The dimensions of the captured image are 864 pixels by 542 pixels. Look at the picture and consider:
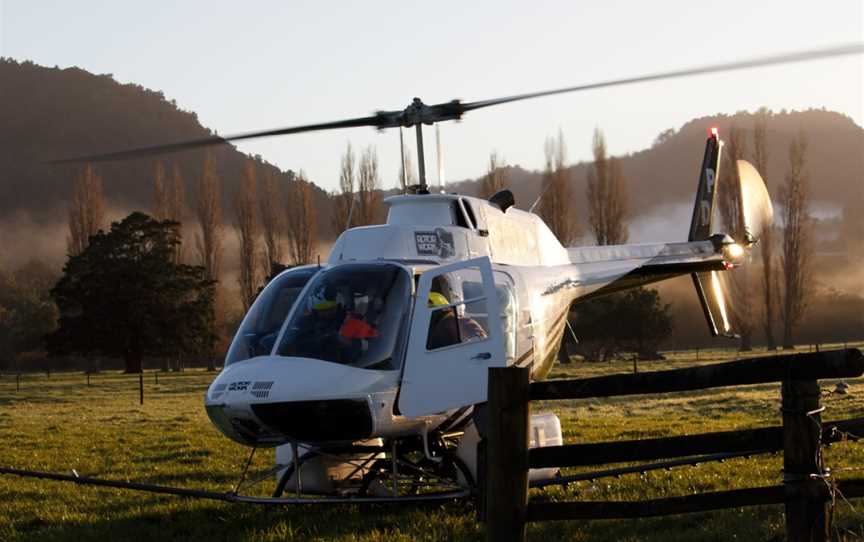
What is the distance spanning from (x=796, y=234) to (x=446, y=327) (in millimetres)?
56625

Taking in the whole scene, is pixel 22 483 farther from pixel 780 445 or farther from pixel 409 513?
pixel 780 445

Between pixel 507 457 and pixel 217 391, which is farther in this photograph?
pixel 217 391

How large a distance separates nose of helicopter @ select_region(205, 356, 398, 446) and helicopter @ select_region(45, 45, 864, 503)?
0.01 metres

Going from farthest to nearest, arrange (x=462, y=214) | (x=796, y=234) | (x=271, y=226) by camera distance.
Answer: (x=271, y=226)
(x=796, y=234)
(x=462, y=214)

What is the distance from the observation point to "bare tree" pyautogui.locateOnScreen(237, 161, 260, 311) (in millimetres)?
67312

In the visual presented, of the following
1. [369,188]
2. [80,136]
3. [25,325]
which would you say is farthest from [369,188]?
[80,136]

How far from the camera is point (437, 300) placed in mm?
8812

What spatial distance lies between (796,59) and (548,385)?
3.22 meters

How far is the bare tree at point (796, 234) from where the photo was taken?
6066 cm

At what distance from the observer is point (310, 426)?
8008 mm

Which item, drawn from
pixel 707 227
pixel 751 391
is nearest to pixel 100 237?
pixel 751 391

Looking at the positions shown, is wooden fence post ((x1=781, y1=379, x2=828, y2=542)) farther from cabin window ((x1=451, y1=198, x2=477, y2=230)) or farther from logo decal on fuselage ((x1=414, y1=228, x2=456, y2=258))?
cabin window ((x1=451, y1=198, x2=477, y2=230))

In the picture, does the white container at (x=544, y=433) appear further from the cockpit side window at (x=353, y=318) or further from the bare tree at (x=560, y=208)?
the bare tree at (x=560, y=208)

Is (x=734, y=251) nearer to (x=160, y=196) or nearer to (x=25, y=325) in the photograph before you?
(x=160, y=196)
